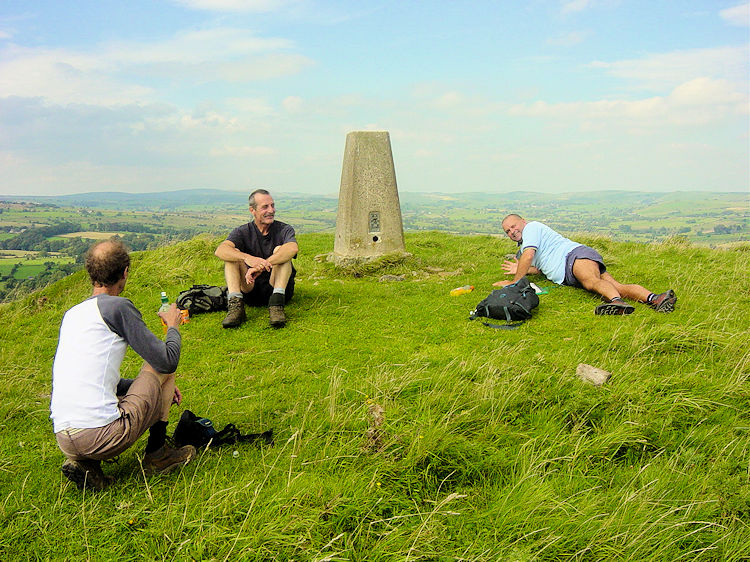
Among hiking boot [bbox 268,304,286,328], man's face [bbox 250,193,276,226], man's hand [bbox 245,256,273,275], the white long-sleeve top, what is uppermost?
man's face [bbox 250,193,276,226]

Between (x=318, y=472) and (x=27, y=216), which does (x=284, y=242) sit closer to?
(x=318, y=472)

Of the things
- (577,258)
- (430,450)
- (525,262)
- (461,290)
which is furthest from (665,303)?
(430,450)

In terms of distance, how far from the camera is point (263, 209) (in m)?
7.71

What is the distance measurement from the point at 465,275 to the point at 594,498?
306 inches

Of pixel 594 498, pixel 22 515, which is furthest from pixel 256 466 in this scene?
pixel 594 498

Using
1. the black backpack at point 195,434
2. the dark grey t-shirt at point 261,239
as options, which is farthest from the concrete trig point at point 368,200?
the black backpack at point 195,434

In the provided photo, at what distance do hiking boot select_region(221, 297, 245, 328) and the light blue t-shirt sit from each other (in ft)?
16.6

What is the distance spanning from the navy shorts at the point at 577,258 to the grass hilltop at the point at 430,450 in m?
1.15

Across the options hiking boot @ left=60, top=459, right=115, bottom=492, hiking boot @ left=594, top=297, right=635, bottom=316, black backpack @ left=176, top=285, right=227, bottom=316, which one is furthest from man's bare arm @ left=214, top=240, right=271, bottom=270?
hiking boot @ left=594, top=297, right=635, bottom=316

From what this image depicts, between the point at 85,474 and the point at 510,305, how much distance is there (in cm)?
578

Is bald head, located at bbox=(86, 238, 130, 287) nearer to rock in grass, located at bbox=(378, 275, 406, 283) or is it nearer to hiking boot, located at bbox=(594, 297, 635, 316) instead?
hiking boot, located at bbox=(594, 297, 635, 316)

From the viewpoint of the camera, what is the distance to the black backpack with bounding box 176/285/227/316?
8516 millimetres

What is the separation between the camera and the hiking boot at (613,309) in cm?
720

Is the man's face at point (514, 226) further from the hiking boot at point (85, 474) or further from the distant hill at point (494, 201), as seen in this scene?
the distant hill at point (494, 201)
